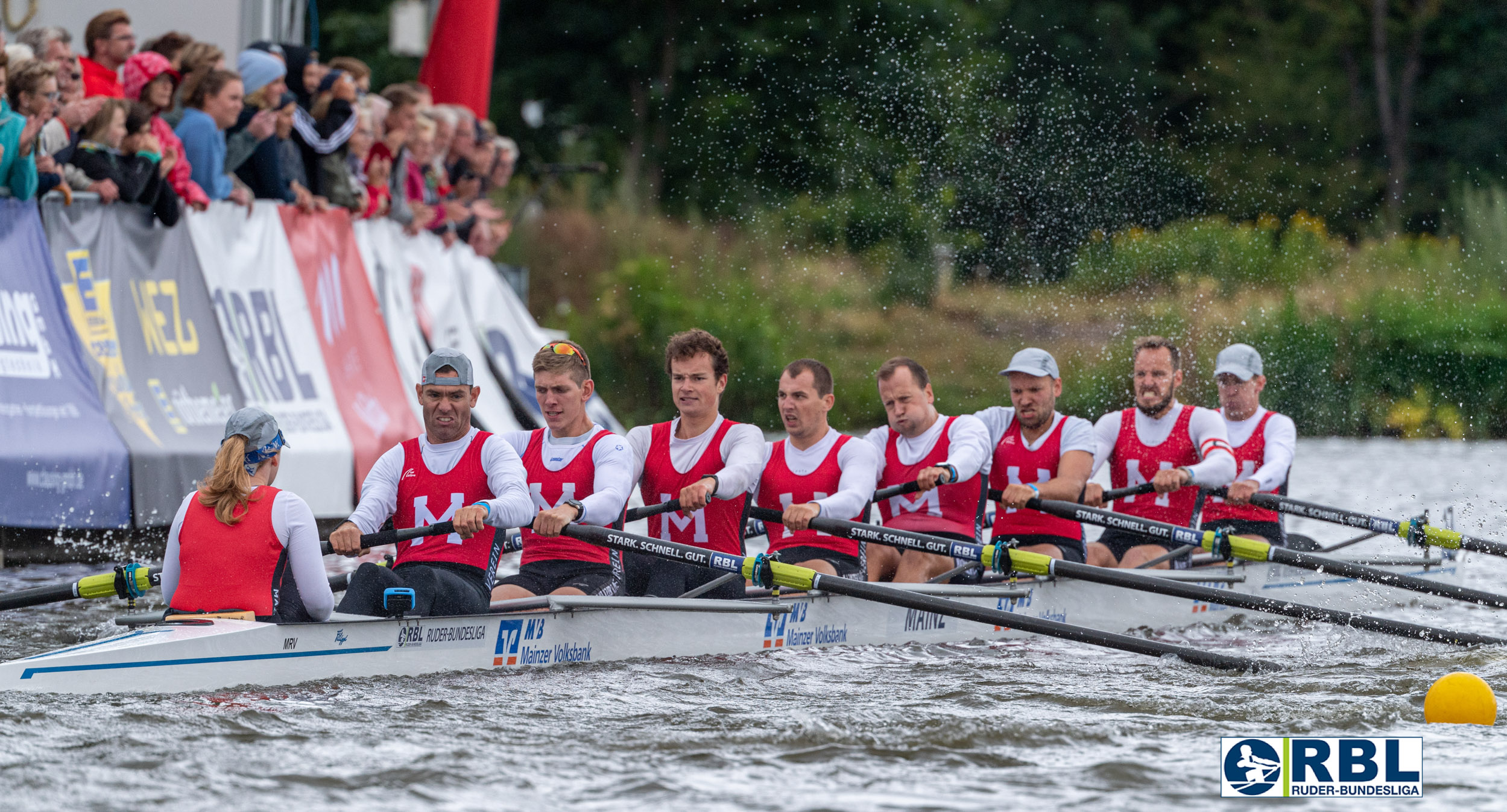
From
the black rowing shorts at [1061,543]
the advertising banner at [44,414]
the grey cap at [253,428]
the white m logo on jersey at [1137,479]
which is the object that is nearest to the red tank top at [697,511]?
the black rowing shorts at [1061,543]

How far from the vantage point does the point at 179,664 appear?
562 centimetres

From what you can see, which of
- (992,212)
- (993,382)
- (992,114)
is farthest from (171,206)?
(992,212)

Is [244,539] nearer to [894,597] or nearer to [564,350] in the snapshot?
[564,350]

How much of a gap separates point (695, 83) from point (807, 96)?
2.47 m

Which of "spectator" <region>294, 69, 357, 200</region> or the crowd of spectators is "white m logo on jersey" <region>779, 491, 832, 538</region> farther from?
"spectator" <region>294, 69, 357, 200</region>

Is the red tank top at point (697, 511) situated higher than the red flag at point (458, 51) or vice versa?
the red flag at point (458, 51)

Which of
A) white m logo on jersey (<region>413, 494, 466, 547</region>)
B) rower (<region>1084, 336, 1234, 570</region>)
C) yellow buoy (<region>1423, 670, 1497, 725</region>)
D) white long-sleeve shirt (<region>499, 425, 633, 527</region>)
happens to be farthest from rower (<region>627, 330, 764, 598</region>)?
yellow buoy (<region>1423, 670, 1497, 725</region>)

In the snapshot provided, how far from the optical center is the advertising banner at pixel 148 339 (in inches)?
376

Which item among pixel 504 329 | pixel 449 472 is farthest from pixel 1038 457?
pixel 504 329

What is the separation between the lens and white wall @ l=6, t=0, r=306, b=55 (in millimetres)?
13367

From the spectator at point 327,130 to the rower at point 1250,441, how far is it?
585 cm

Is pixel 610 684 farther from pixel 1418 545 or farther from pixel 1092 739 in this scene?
pixel 1418 545

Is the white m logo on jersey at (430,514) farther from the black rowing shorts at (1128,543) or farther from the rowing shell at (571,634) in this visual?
the black rowing shorts at (1128,543)

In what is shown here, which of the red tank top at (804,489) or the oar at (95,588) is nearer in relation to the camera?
the oar at (95,588)
